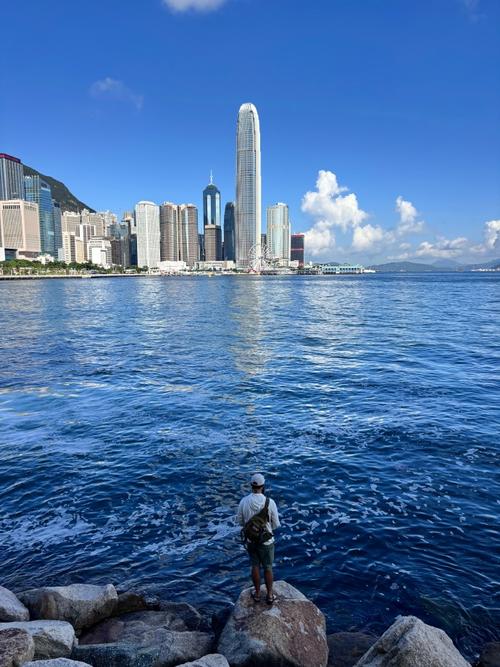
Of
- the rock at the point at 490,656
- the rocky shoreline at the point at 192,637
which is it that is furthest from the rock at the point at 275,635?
the rock at the point at 490,656

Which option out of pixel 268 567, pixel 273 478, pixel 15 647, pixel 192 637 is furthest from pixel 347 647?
pixel 273 478

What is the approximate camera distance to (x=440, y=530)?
16.3 m

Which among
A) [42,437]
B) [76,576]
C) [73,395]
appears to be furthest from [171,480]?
[73,395]

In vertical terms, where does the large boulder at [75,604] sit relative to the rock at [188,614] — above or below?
above

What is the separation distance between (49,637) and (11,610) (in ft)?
6.50

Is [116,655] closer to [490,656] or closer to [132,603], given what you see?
[132,603]

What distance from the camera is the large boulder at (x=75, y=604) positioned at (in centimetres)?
1132

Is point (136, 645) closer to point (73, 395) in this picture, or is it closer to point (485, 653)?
point (485, 653)

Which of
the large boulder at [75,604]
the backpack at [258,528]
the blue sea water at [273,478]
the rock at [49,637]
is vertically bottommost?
the blue sea water at [273,478]

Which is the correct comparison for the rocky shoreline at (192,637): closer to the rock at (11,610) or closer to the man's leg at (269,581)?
the rock at (11,610)

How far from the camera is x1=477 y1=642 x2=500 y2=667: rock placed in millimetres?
10391

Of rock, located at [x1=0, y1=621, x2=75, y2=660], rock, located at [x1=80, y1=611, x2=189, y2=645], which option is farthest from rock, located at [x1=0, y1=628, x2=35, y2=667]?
rock, located at [x1=80, y1=611, x2=189, y2=645]

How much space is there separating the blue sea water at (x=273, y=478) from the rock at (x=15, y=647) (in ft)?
15.5

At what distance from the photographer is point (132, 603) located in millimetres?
12250
